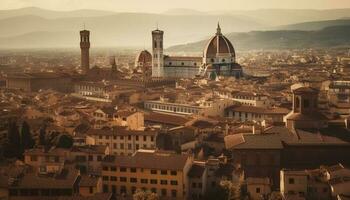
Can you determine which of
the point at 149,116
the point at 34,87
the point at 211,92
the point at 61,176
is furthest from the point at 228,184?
the point at 34,87

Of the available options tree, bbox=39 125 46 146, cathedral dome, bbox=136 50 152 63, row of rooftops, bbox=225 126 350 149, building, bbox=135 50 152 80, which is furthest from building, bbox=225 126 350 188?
cathedral dome, bbox=136 50 152 63

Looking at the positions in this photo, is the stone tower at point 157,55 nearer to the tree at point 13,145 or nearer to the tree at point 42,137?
the tree at point 42,137

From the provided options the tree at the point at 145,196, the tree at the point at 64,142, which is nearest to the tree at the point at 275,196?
the tree at the point at 145,196

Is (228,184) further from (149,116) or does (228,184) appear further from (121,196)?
(149,116)

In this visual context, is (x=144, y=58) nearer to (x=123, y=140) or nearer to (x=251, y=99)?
(x=251, y=99)

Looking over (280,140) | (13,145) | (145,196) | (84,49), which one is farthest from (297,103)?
(84,49)

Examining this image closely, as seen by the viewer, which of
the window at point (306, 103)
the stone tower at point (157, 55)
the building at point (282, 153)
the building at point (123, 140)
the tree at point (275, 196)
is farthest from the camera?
the stone tower at point (157, 55)
